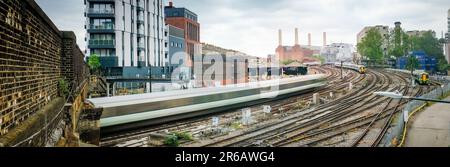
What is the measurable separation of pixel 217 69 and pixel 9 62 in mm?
41077

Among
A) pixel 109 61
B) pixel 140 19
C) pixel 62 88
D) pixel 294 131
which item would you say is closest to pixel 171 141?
pixel 62 88

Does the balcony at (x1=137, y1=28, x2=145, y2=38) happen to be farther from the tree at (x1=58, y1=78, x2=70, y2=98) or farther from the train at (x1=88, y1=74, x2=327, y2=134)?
the tree at (x1=58, y1=78, x2=70, y2=98)

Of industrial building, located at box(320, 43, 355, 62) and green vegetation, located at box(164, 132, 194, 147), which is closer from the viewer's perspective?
green vegetation, located at box(164, 132, 194, 147)

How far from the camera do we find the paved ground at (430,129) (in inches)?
586

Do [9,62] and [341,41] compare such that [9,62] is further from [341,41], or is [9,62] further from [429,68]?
[341,41]

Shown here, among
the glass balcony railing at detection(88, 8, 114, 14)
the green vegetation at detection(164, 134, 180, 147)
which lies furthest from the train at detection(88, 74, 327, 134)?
the glass balcony railing at detection(88, 8, 114, 14)

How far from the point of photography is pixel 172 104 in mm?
18750

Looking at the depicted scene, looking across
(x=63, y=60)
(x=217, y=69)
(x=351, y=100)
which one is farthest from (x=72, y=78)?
(x=217, y=69)

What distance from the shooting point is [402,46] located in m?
69.8

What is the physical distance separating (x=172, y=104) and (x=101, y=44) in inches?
1222

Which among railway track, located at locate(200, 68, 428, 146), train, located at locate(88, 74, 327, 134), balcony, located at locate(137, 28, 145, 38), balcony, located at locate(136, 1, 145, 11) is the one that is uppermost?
balcony, located at locate(136, 1, 145, 11)

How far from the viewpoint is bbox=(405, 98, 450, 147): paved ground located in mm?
14884

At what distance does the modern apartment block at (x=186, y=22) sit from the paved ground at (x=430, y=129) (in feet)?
153

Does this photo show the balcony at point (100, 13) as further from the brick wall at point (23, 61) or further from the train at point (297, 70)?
the brick wall at point (23, 61)
